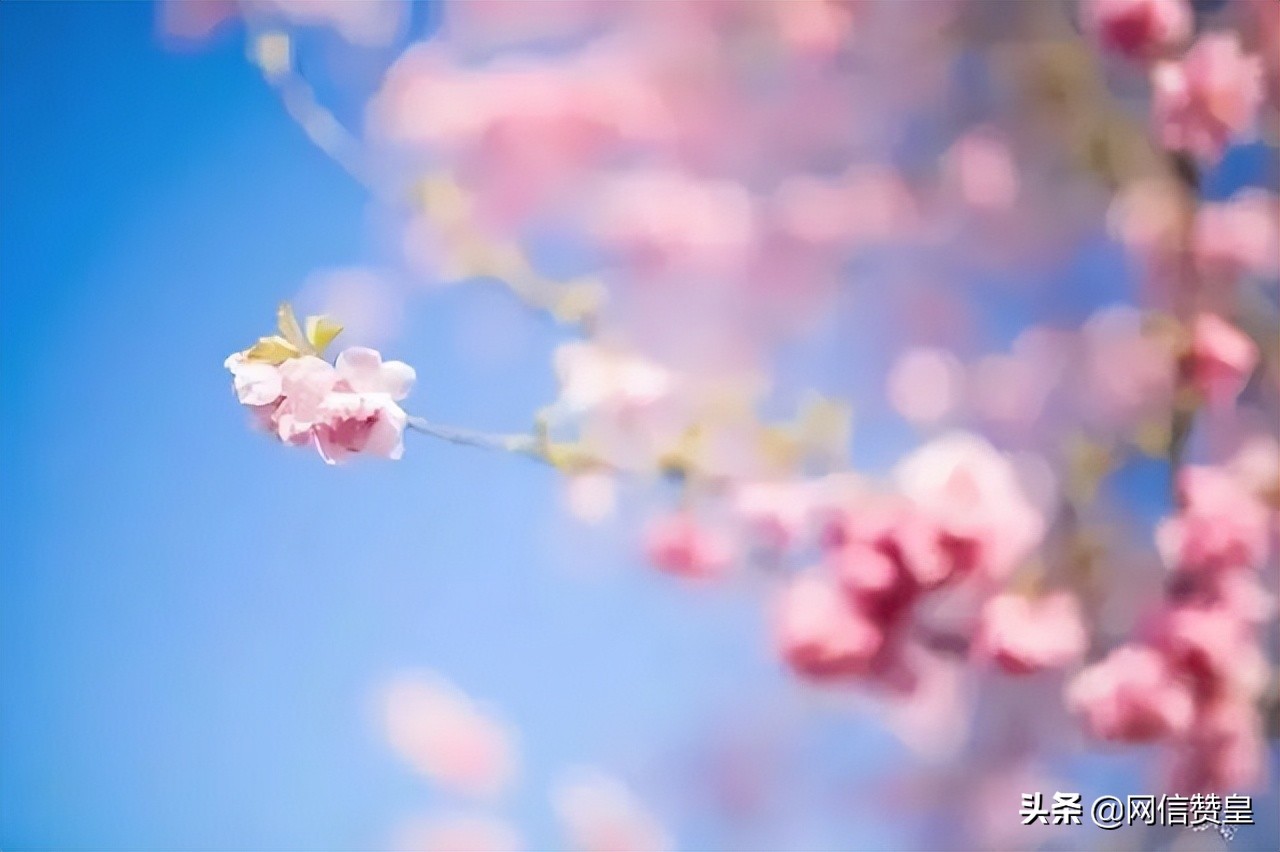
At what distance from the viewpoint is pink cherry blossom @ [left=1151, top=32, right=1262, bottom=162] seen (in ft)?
3.53

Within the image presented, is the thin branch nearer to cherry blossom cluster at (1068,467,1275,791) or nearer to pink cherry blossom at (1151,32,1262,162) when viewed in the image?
cherry blossom cluster at (1068,467,1275,791)

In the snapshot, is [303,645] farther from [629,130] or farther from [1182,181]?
[1182,181]

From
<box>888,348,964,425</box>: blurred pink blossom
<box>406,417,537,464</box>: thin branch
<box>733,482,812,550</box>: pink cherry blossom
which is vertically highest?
<box>888,348,964,425</box>: blurred pink blossom

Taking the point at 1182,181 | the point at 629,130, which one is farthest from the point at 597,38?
the point at 1182,181

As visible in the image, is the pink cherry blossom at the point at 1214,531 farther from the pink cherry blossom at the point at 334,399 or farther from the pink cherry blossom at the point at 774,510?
the pink cherry blossom at the point at 334,399

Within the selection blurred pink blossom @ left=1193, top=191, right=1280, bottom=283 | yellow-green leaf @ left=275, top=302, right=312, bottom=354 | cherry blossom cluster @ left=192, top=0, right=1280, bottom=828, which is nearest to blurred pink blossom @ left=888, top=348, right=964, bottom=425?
cherry blossom cluster @ left=192, top=0, right=1280, bottom=828

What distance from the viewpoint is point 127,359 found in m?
1.13

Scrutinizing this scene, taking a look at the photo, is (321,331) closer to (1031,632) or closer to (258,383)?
(258,383)

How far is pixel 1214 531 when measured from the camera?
1.07 meters

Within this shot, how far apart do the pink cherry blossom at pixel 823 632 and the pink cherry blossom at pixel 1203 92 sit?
1.66 feet

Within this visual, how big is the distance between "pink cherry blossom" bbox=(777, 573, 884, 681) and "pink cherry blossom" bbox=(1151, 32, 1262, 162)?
1.66ft

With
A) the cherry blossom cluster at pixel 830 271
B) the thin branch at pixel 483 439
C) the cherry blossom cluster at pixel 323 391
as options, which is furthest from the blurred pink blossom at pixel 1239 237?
the cherry blossom cluster at pixel 323 391

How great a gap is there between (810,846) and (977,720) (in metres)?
0.19

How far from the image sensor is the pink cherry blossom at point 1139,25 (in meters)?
1.07
